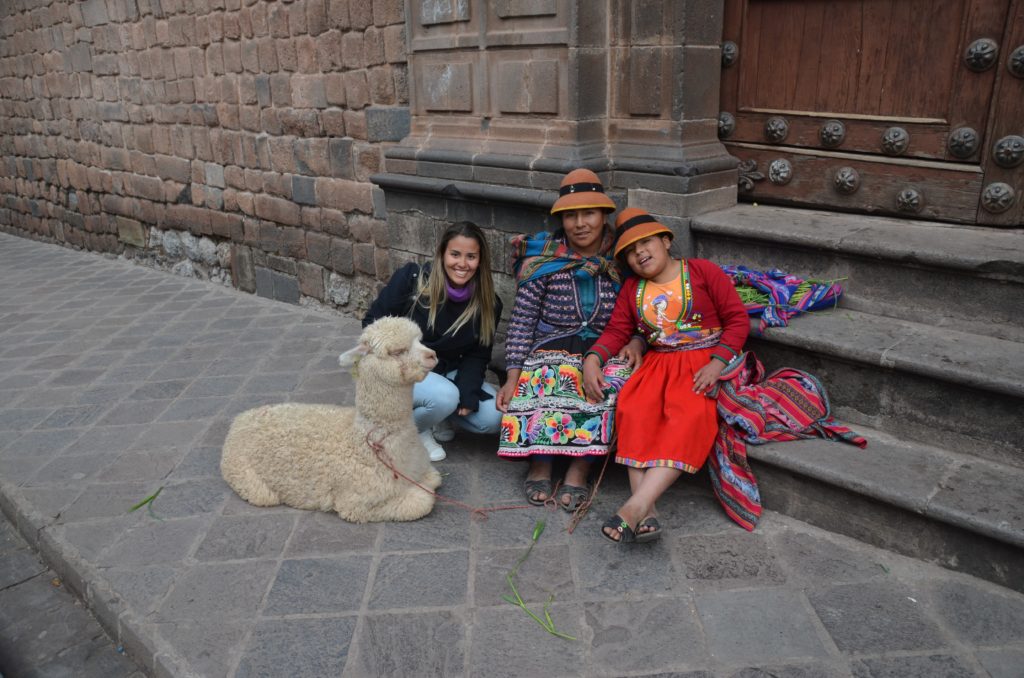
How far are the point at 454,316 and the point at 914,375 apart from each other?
202cm

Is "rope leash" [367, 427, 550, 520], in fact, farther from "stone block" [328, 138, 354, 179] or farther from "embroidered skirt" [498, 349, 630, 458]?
"stone block" [328, 138, 354, 179]

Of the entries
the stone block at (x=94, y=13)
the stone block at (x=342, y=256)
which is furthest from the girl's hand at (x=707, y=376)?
the stone block at (x=94, y=13)

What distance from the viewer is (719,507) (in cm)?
338

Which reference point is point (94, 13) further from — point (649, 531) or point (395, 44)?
point (649, 531)

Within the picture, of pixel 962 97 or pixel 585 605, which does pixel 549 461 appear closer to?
pixel 585 605

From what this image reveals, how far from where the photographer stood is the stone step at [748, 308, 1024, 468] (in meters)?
3.04

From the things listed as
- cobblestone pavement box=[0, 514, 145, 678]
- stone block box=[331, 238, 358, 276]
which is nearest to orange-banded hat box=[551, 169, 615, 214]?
cobblestone pavement box=[0, 514, 145, 678]

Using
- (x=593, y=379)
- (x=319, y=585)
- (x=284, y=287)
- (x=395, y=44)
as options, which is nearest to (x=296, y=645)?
(x=319, y=585)

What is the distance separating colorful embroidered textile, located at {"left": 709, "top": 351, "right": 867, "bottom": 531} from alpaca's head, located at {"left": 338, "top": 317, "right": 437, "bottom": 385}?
124 centimetres

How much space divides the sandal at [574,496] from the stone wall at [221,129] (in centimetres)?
310

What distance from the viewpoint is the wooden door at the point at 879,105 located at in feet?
11.9

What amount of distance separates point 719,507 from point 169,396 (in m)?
3.31

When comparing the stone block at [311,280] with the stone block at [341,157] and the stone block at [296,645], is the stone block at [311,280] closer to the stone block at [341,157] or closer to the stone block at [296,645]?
the stone block at [341,157]

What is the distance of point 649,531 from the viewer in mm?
2975
